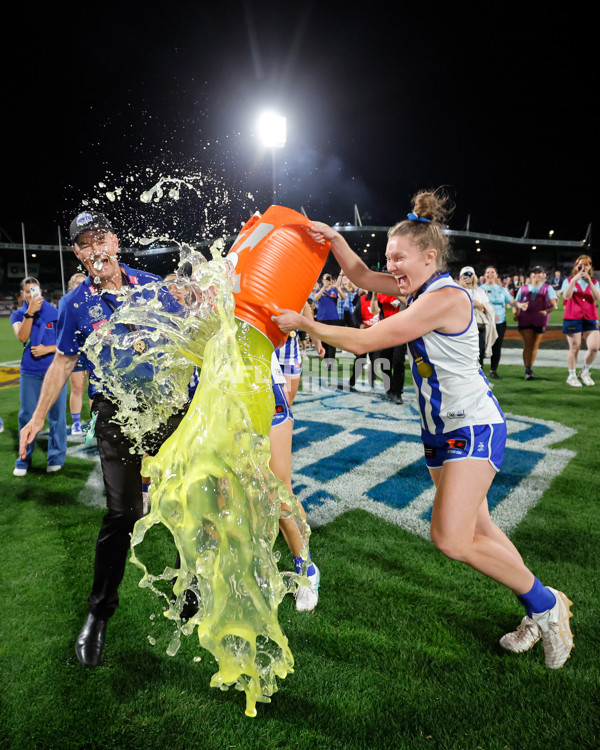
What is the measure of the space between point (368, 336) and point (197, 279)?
821 mm

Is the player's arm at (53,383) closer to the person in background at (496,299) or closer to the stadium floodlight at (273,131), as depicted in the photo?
the stadium floodlight at (273,131)

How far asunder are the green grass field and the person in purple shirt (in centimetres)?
24

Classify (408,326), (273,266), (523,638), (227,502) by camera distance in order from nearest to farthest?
(227,502), (273,266), (408,326), (523,638)

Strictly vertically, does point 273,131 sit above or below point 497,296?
above

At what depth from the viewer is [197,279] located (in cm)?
199

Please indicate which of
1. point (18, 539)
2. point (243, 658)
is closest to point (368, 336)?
point (243, 658)

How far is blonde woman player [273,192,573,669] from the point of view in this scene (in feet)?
7.41

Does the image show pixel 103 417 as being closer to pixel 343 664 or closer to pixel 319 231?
pixel 319 231

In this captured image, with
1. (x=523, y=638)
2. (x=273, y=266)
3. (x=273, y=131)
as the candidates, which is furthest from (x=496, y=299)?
(x=273, y=266)

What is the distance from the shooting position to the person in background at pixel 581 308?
9.00 metres

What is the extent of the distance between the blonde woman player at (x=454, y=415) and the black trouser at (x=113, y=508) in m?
1.33

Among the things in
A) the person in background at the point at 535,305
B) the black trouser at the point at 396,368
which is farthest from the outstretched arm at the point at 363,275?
the person in background at the point at 535,305

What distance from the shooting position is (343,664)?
2.43 meters

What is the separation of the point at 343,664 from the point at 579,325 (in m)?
9.21
